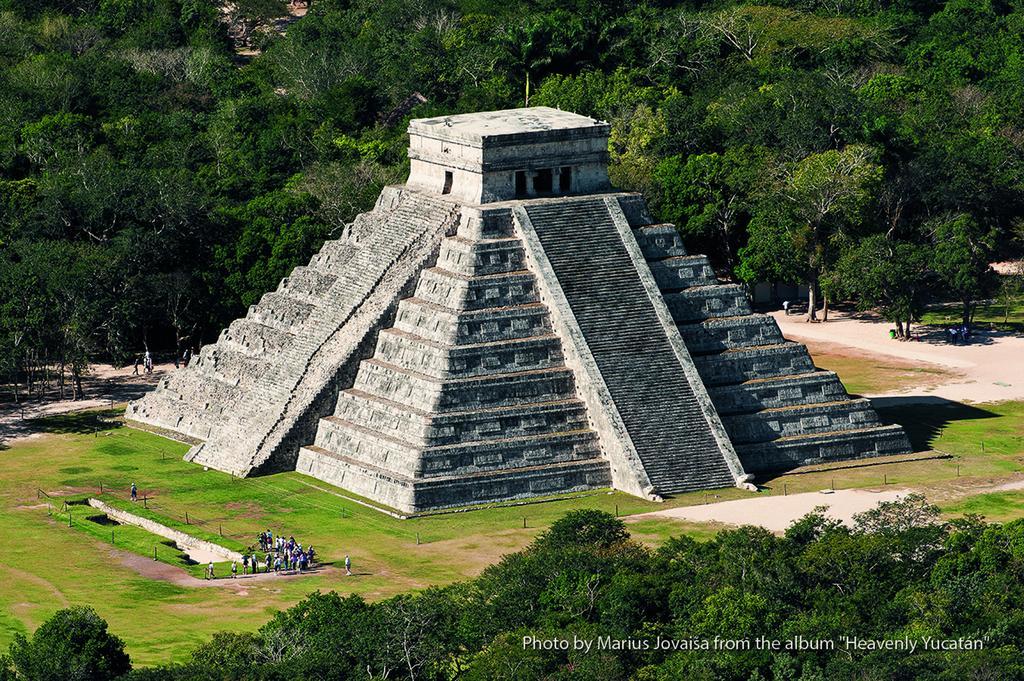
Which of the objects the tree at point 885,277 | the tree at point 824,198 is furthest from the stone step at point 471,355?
the tree at point 824,198

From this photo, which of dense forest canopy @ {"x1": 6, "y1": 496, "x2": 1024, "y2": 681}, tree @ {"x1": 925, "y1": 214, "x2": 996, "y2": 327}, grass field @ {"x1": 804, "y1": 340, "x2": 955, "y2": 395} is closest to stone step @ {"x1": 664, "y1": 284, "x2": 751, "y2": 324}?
grass field @ {"x1": 804, "y1": 340, "x2": 955, "y2": 395}

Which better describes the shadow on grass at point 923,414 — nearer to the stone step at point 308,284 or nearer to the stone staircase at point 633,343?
the stone staircase at point 633,343

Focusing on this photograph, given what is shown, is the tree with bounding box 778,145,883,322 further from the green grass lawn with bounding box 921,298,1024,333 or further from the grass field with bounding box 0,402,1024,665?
the grass field with bounding box 0,402,1024,665

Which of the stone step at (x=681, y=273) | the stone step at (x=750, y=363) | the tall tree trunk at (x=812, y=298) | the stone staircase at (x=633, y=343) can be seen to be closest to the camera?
the stone staircase at (x=633, y=343)

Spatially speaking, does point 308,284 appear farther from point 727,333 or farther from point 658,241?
point 727,333

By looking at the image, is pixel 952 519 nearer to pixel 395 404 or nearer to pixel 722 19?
pixel 395 404

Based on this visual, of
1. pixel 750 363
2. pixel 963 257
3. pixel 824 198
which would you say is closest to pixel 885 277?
pixel 963 257
